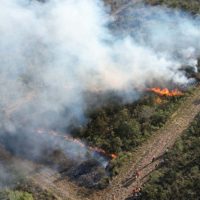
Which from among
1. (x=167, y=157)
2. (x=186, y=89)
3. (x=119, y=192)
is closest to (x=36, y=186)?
(x=119, y=192)

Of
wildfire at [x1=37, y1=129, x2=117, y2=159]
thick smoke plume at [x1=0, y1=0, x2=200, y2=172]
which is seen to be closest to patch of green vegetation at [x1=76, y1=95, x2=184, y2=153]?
wildfire at [x1=37, y1=129, x2=117, y2=159]

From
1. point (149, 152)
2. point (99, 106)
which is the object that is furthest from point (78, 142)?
point (149, 152)

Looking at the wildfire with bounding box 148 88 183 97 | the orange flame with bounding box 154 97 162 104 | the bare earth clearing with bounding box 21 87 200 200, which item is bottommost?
the bare earth clearing with bounding box 21 87 200 200

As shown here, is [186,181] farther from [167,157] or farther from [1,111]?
[1,111]

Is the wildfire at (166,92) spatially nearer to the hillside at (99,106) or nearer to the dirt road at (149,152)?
the hillside at (99,106)

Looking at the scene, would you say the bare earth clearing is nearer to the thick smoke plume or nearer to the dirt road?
the dirt road

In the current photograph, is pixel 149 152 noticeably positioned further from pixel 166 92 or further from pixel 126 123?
pixel 166 92

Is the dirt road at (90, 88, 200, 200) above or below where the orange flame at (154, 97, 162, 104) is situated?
below
